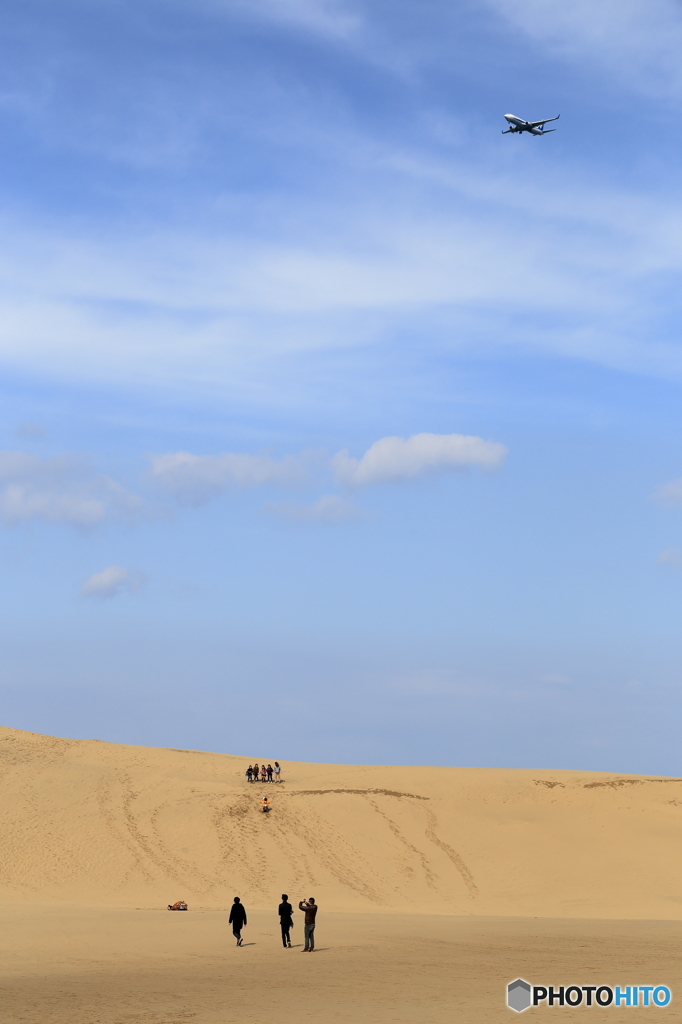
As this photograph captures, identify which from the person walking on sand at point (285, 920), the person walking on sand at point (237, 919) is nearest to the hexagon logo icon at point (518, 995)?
the person walking on sand at point (285, 920)

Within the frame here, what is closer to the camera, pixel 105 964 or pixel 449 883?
pixel 105 964

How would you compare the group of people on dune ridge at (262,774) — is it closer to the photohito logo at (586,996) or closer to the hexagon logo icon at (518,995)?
the hexagon logo icon at (518,995)

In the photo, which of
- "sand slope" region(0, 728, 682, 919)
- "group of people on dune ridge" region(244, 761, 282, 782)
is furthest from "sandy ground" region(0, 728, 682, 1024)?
"group of people on dune ridge" region(244, 761, 282, 782)

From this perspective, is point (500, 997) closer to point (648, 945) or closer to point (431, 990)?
point (431, 990)

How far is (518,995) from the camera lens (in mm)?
19109

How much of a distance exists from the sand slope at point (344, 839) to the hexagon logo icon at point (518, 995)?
15.7 m

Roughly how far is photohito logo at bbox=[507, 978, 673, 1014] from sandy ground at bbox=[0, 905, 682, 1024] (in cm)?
37

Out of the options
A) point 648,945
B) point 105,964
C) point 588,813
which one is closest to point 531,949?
point 648,945

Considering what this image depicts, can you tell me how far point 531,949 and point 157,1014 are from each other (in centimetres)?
1146

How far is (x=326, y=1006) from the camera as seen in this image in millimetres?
18578

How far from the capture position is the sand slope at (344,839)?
120 ft

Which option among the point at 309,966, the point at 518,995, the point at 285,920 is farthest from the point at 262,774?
the point at 518,995

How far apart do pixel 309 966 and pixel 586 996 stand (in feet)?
22.8

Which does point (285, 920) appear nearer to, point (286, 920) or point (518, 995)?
point (286, 920)
